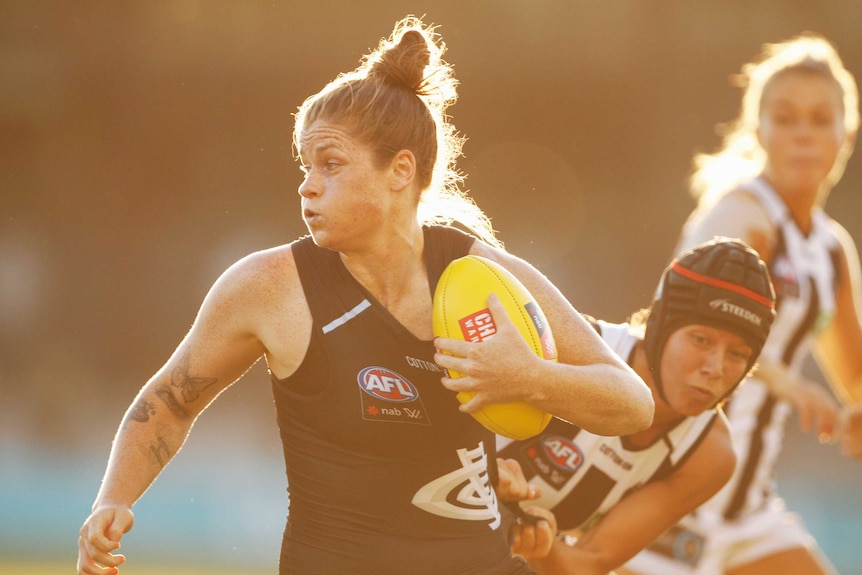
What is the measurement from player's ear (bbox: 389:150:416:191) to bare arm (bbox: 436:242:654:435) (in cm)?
29

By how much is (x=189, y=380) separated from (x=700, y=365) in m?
1.68

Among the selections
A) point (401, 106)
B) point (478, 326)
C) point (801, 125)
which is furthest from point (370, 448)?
point (801, 125)

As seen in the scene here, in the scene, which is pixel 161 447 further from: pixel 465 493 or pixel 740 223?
pixel 740 223

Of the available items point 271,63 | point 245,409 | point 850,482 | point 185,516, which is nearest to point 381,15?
point 271,63

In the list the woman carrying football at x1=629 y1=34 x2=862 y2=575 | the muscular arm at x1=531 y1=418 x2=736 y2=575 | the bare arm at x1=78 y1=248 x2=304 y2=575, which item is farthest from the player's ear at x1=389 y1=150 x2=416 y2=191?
the woman carrying football at x1=629 y1=34 x2=862 y2=575

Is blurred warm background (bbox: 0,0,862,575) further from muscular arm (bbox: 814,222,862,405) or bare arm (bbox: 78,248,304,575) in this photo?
bare arm (bbox: 78,248,304,575)

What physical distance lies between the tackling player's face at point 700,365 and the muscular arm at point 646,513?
0.29 meters

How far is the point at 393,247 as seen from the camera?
3422 mm

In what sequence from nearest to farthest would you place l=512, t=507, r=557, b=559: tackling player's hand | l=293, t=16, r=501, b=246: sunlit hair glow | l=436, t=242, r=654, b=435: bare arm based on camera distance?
l=436, t=242, r=654, b=435: bare arm < l=293, t=16, r=501, b=246: sunlit hair glow < l=512, t=507, r=557, b=559: tackling player's hand

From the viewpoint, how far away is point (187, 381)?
3.37 metres

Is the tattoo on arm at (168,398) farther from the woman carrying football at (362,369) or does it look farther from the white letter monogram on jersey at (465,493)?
the white letter monogram on jersey at (465,493)

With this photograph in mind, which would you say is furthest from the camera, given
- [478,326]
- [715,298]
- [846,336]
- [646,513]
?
[846,336]

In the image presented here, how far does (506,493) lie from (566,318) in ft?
2.10

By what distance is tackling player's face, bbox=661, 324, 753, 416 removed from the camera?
13.0ft
